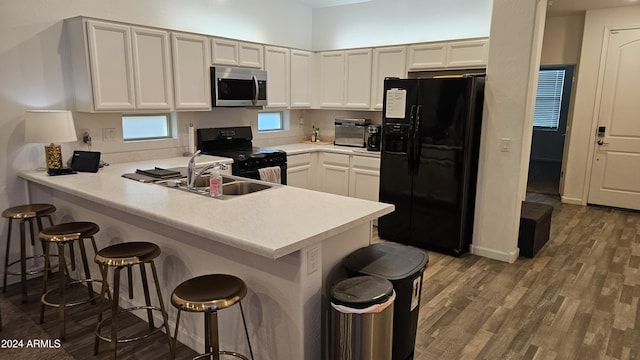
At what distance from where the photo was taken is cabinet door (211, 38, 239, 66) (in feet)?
14.0

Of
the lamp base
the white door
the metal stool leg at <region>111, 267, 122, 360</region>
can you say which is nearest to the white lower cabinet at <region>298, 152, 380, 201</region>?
the lamp base

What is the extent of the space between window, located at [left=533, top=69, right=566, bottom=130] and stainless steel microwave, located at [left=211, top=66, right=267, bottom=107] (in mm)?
4314

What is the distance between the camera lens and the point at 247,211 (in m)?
2.20

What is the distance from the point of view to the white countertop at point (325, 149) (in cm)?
501

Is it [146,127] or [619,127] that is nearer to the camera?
[146,127]

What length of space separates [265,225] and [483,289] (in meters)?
2.18

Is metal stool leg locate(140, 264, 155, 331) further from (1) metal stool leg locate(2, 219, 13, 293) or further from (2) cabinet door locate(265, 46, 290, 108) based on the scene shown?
(2) cabinet door locate(265, 46, 290, 108)

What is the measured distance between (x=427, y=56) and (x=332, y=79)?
4.35ft

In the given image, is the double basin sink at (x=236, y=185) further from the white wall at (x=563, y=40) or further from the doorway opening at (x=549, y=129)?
the doorway opening at (x=549, y=129)

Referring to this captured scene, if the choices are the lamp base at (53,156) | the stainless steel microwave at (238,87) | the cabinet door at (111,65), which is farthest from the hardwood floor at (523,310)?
the stainless steel microwave at (238,87)

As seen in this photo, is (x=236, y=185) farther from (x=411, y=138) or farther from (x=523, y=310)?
(x=523, y=310)

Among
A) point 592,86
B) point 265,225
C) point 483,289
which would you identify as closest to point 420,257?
point 265,225

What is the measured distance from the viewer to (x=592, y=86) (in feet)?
18.7

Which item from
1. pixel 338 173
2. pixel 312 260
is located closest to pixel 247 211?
pixel 312 260
